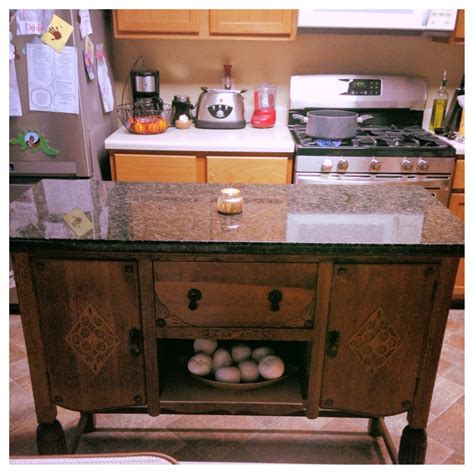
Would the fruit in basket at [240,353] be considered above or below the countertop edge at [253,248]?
below

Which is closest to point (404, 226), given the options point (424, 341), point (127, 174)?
point (424, 341)

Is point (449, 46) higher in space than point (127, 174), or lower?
higher

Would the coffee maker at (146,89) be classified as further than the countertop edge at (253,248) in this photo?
Yes

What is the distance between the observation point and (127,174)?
3.02 metres

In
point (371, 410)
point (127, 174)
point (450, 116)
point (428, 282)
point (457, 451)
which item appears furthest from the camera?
point (450, 116)

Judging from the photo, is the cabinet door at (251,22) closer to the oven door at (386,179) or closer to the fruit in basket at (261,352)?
the oven door at (386,179)

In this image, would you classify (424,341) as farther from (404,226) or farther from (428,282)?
(404,226)

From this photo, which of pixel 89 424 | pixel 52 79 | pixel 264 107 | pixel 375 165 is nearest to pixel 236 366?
pixel 89 424

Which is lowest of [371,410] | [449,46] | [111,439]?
[111,439]

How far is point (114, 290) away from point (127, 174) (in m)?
1.61

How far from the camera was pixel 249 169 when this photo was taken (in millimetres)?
2967

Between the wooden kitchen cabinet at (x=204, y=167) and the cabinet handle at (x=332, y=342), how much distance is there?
152cm

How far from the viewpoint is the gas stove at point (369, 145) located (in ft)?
9.46

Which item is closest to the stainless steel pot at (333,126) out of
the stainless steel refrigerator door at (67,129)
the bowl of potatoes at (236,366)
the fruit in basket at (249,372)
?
the stainless steel refrigerator door at (67,129)
